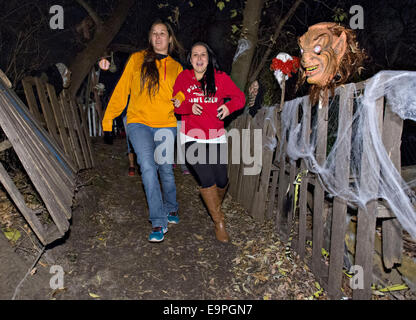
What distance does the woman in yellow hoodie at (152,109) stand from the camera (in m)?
3.45

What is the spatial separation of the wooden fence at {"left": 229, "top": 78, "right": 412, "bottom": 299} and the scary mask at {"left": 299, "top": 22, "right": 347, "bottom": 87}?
0.20 metres

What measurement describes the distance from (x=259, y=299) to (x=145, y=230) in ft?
6.08

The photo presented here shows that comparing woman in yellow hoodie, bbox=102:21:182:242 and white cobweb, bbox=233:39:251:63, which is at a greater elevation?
white cobweb, bbox=233:39:251:63

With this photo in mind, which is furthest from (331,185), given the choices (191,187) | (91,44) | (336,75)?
(91,44)

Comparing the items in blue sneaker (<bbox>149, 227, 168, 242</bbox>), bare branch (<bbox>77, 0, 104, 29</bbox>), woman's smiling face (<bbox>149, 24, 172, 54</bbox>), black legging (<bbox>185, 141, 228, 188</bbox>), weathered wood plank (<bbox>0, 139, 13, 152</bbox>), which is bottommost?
blue sneaker (<bbox>149, 227, 168, 242</bbox>)

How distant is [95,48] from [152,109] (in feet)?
18.1

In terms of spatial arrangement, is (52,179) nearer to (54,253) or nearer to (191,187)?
(54,253)

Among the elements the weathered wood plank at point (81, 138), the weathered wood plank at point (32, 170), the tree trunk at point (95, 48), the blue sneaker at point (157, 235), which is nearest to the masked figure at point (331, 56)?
the blue sneaker at point (157, 235)

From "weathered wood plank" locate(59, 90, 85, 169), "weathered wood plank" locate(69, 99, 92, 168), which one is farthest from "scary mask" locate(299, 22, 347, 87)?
"weathered wood plank" locate(69, 99, 92, 168)

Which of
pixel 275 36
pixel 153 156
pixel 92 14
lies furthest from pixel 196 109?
pixel 92 14

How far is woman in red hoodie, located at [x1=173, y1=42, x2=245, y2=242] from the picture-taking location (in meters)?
3.49

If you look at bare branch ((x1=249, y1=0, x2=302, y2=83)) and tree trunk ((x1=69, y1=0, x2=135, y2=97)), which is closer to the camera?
bare branch ((x1=249, y1=0, x2=302, y2=83))

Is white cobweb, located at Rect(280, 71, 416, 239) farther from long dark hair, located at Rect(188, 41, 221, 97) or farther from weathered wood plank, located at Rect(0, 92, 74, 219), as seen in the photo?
weathered wood plank, located at Rect(0, 92, 74, 219)

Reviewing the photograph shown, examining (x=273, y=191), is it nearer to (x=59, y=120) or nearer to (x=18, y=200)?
(x=18, y=200)
